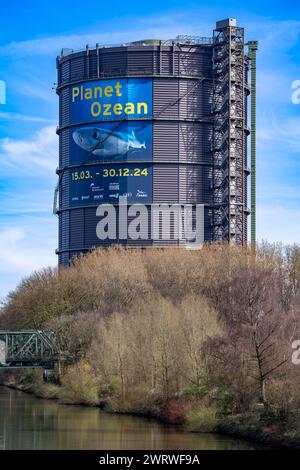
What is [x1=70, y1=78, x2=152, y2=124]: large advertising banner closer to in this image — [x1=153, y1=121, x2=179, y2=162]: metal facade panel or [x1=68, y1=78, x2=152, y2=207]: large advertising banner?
[x1=68, y1=78, x2=152, y2=207]: large advertising banner

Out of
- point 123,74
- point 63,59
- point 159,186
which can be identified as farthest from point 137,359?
point 63,59

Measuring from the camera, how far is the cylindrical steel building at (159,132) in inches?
3219

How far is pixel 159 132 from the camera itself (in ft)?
268

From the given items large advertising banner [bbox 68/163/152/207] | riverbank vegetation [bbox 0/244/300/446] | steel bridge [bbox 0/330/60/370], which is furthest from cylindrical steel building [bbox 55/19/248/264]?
steel bridge [bbox 0/330/60/370]

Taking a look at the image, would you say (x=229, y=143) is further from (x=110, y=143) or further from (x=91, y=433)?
(x=91, y=433)

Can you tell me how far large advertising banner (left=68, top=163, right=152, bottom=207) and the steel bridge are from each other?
Answer: 44.3 feet

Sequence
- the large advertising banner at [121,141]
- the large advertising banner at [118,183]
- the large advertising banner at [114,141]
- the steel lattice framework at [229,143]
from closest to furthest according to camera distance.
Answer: the large advertising banner at [118,183], the large advertising banner at [114,141], the large advertising banner at [121,141], the steel lattice framework at [229,143]

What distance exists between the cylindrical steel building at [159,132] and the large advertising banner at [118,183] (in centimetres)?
8

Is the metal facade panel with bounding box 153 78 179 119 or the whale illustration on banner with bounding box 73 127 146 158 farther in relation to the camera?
the metal facade panel with bounding box 153 78 179 119

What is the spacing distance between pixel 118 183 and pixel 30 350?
49.2 feet

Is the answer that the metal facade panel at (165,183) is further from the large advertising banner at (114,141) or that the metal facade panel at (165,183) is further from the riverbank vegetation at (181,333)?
the riverbank vegetation at (181,333)

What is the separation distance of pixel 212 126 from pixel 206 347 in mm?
39169

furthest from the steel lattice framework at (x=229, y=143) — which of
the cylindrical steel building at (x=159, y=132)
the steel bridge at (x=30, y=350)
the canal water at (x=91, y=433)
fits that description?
the canal water at (x=91, y=433)

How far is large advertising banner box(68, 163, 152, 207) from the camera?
81.2 meters
